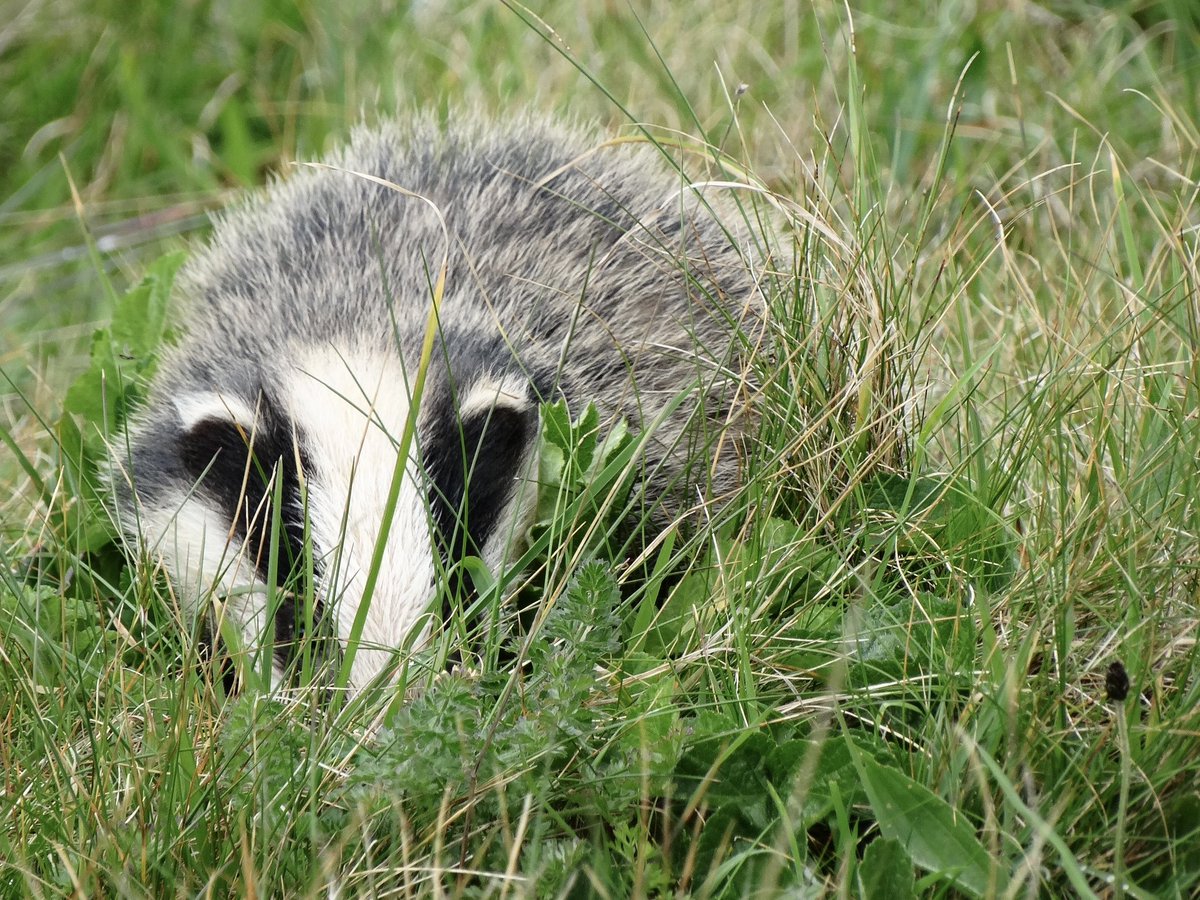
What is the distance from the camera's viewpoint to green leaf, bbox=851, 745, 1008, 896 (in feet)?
7.31

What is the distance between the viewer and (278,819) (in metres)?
2.40

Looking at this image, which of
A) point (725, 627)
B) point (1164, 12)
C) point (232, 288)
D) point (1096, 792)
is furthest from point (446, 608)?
point (1164, 12)

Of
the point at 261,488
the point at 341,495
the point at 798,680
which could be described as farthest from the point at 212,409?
the point at 798,680

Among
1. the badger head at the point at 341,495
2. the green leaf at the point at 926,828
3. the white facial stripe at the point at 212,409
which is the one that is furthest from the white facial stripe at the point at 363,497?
the green leaf at the point at 926,828

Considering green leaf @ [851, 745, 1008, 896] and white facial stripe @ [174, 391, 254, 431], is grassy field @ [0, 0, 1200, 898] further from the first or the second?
white facial stripe @ [174, 391, 254, 431]

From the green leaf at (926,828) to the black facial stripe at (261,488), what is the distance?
4.06 feet

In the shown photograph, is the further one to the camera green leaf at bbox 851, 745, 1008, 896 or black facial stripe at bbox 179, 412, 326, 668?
black facial stripe at bbox 179, 412, 326, 668

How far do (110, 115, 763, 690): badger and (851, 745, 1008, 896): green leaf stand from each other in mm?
961

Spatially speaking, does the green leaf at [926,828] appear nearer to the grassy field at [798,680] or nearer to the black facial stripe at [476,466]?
the grassy field at [798,680]

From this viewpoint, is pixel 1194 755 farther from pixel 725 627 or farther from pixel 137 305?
pixel 137 305

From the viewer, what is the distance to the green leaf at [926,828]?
2.23 metres

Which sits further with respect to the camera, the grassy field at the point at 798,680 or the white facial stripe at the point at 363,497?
the white facial stripe at the point at 363,497

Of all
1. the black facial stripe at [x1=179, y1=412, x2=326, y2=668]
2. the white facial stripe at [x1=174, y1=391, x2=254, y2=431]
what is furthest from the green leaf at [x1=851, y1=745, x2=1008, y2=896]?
the white facial stripe at [x1=174, y1=391, x2=254, y2=431]

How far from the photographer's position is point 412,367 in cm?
341
